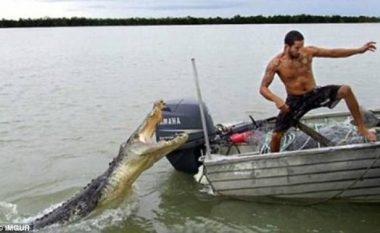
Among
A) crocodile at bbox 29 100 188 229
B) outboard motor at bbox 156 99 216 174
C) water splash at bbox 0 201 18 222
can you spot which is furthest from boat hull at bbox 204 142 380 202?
water splash at bbox 0 201 18 222

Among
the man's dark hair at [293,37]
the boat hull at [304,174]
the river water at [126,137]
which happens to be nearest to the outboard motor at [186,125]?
the river water at [126,137]

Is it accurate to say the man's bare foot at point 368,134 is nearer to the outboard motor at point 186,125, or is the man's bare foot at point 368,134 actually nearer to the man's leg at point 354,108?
the man's leg at point 354,108

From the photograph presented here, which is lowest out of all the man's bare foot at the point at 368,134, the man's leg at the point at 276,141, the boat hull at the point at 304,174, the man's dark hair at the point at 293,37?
the boat hull at the point at 304,174

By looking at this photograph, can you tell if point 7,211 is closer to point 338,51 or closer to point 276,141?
point 276,141

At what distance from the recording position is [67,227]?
25.4 ft

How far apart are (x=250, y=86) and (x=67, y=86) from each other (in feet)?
24.0

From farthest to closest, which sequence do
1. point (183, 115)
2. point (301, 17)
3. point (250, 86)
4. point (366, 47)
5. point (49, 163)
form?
point (301, 17) → point (250, 86) → point (49, 163) → point (183, 115) → point (366, 47)

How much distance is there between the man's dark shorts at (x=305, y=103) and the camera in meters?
7.75

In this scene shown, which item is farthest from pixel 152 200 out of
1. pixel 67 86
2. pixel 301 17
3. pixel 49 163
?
pixel 301 17

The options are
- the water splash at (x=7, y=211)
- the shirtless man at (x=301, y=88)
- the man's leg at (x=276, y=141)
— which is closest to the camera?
the shirtless man at (x=301, y=88)

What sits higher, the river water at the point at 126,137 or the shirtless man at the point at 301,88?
the shirtless man at the point at 301,88

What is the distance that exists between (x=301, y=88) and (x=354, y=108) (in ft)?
2.38

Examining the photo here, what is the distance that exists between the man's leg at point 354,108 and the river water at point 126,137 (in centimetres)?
100

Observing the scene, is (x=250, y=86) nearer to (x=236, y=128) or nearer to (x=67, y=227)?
(x=236, y=128)
